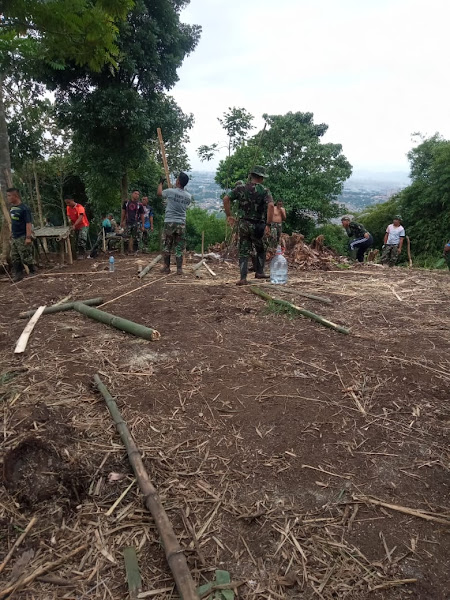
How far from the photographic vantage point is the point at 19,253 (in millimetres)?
7441

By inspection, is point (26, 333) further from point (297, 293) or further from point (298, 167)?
point (298, 167)

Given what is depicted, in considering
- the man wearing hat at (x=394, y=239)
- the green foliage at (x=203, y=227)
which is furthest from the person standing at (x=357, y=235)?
the green foliage at (x=203, y=227)

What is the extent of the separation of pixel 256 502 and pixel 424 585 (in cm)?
79

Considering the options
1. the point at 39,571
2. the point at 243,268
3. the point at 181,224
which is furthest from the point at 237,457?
the point at 181,224

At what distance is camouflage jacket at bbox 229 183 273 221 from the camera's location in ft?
19.5

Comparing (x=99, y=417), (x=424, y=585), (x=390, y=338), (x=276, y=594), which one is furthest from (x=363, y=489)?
(x=390, y=338)

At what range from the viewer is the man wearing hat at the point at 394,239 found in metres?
10.7

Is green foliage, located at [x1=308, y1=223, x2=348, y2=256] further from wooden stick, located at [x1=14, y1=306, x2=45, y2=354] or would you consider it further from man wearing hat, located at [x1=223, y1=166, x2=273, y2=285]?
wooden stick, located at [x1=14, y1=306, x2=45, y2=354]

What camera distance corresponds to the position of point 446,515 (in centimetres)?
193

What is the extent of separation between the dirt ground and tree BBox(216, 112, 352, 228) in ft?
46.5

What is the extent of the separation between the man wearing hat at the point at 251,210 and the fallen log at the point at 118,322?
8.04ft

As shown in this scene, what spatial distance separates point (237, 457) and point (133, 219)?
905cm

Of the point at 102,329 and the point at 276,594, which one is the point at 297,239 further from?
the point at 276,594

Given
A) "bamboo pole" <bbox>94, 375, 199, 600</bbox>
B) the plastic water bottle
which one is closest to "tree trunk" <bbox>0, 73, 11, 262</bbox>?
the plastic water bottle
